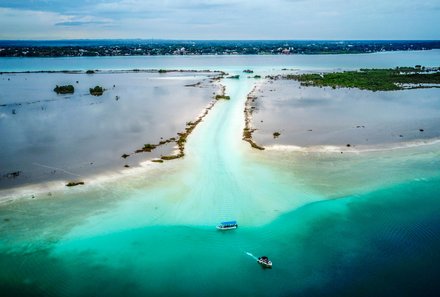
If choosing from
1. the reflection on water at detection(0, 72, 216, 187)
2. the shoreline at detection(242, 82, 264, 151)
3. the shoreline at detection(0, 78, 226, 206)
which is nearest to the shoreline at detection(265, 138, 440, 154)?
the shoreline at detection(242, 82, 264, 151)

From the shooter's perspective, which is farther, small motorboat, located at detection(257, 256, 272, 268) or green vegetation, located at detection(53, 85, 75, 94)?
green vegetation, located at detection(53, 85, 75, 94)

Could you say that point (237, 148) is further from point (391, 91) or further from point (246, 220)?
point (391, 91)

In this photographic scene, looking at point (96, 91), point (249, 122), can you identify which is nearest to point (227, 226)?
point (249, 122)

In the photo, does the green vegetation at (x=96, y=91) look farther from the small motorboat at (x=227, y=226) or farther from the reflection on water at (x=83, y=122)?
the small motorboat at (x=227, y=226)

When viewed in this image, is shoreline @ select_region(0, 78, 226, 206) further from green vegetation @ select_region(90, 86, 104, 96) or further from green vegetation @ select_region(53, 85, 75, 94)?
green vegetation @ select_region(53, 85, 75, 94)

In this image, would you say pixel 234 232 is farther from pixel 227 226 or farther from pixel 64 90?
pixel 64 90

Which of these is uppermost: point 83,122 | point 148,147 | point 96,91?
point 96,91

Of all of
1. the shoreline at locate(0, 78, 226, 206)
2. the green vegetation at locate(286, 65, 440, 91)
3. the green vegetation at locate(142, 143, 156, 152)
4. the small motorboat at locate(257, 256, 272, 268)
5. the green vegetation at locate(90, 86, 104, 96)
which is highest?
the green vegetation at locate(286, 65, 440, 91)
